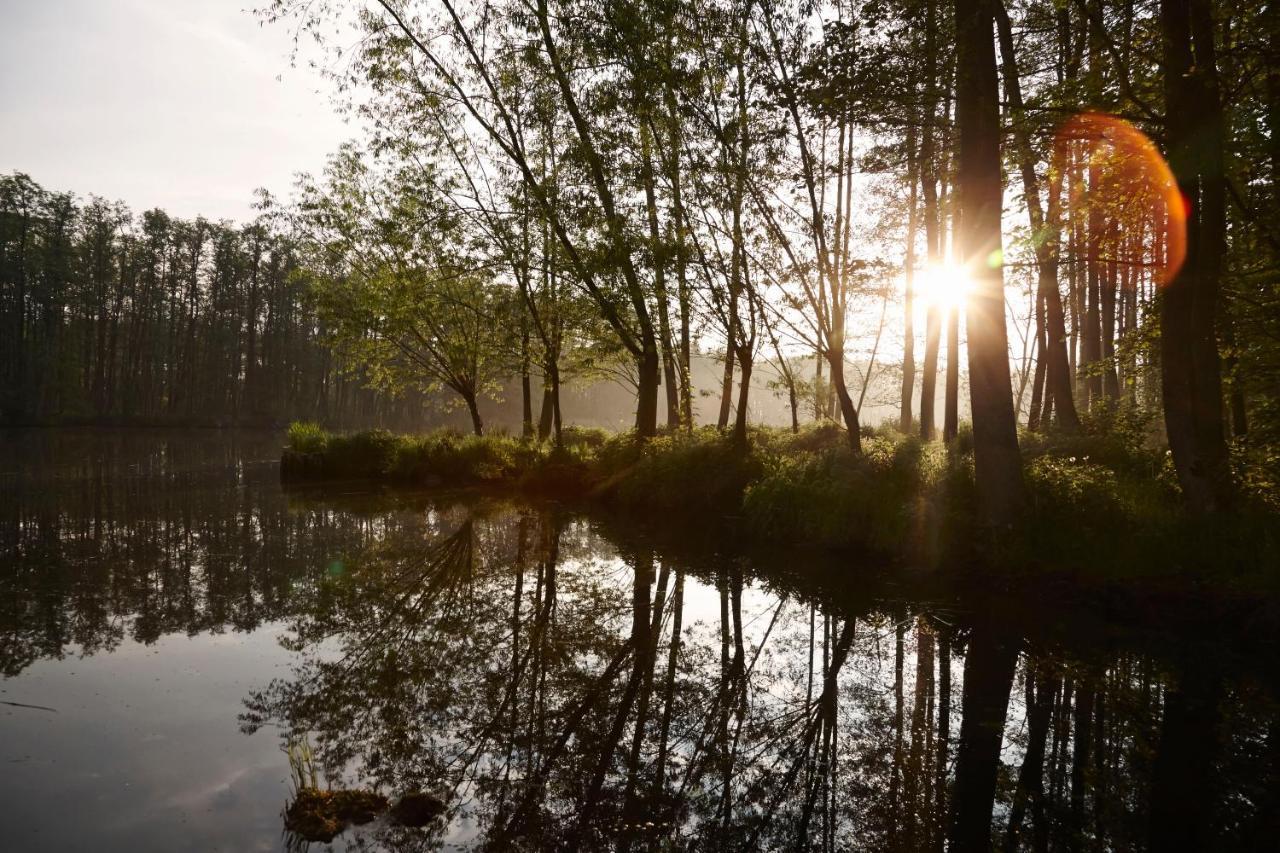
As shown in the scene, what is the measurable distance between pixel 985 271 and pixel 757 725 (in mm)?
7181

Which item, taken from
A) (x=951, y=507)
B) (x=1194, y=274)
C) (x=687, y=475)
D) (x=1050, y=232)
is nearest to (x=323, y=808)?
(x=951, y=507)

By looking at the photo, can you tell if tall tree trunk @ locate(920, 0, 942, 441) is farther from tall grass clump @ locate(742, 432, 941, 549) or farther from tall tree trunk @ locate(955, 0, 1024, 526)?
tall grass clump @ locate(742, 432, 941, 549)

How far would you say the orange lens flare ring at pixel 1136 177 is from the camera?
8883 millimetres

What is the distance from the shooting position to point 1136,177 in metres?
10.6

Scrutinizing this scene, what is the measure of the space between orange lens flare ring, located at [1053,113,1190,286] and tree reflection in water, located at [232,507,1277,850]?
5513mm

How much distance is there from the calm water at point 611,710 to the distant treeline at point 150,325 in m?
38.5

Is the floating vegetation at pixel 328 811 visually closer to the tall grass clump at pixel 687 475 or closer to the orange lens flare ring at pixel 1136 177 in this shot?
the orange lens flare ring at pixel 1136 177

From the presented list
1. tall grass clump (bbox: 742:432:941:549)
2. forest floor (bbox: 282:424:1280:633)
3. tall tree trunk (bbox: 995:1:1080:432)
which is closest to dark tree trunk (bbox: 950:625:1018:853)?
forest floor (bbox: 282:424:1280:633)

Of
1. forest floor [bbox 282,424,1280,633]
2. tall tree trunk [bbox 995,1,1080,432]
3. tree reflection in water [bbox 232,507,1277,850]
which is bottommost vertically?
tree reflection in water [bbox 232,507,1277,850]

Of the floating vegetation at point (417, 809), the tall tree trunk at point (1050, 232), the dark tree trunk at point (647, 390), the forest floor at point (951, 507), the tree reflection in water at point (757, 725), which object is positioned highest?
the tall tree trunk at point (1050, 232)

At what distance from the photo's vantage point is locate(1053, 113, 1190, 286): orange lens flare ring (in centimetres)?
888

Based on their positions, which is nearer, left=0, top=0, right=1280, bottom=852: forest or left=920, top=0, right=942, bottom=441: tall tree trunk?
left=0, top=0, right=1280, bottom=852: forest

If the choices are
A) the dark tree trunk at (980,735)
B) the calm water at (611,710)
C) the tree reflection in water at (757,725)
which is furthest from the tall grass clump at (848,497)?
the dark tree trunk at (980,735)

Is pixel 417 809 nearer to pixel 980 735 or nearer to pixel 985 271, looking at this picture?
pixel 980 735
